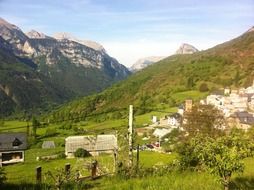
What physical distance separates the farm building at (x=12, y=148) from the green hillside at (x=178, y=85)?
150 feet

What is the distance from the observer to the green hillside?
129 metres

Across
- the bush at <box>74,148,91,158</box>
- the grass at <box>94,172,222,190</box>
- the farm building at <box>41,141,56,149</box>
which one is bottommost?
the farm building at <box>41,141,56,149</box>

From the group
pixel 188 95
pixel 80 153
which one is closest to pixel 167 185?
pixel 80 153

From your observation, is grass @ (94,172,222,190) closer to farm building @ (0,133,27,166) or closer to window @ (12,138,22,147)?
farm building @ (0,133,27,166)

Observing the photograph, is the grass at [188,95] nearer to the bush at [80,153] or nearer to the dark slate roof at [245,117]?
the dark slate roof at [245,117]

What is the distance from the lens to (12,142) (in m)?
71.9

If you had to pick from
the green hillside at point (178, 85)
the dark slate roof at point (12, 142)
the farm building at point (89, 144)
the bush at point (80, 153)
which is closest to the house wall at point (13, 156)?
the dark slate roof at point (12, 142)

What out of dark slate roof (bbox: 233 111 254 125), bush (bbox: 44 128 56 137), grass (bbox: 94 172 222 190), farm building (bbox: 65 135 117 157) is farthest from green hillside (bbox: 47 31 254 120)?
grass (bbox: 94 172 222 190)

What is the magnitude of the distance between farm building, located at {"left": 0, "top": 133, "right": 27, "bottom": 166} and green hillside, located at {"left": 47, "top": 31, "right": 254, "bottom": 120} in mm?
45822

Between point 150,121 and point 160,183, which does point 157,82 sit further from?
point 160,183

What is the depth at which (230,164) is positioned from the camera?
9.80 metres

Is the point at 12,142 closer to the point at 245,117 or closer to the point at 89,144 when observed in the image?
the point at 89,144

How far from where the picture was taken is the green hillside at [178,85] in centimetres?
12875

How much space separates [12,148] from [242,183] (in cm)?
6548
